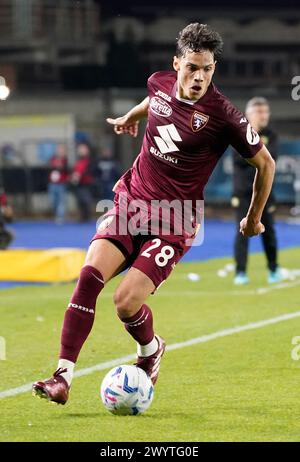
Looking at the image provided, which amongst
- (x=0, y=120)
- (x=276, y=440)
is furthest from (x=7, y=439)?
(x=0, y=120)

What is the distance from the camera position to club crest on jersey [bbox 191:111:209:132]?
7133 mm

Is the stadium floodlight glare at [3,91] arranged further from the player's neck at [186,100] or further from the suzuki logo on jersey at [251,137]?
the suzuki logo on jersey at [251,137]

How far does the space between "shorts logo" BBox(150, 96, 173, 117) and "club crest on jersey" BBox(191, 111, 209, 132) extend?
205 millimetres

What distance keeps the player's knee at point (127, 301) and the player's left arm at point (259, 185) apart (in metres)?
0.92

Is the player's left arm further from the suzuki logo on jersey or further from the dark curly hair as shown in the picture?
the dark curly hair

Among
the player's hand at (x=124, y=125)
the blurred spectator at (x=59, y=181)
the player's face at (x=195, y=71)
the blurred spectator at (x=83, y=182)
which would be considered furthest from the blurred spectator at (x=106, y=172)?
the player's face at (x=195, y=71)

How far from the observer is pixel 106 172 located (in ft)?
106

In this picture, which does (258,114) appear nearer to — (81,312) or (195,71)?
(195,71)

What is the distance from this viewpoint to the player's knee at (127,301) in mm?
6953

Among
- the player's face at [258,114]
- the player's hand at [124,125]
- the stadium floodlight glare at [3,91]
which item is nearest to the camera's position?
the player's hand at [124,125]

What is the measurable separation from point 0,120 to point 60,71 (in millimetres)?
7579

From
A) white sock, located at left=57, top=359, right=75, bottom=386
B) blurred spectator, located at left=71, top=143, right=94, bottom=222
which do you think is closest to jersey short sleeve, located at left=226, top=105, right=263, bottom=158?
white sock, located at left=57, top=359, right=75, bottom=386

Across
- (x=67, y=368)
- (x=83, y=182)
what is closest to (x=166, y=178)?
(x=67, y=368)

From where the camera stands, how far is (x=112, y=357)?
9.23 meters
